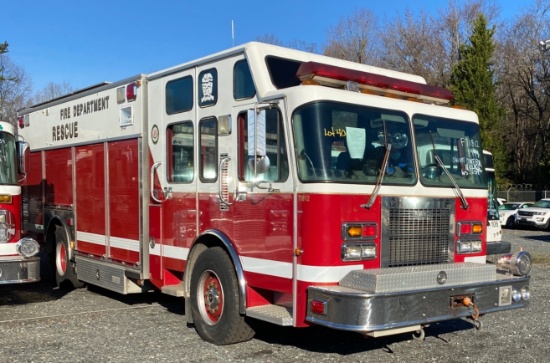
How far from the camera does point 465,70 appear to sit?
3334cm

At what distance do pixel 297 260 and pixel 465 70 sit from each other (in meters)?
30.9

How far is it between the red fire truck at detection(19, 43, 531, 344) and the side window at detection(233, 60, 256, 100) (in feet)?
0.05

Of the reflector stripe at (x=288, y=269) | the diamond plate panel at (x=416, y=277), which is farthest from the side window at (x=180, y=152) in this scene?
the diamond plate panel at (x=416, y=277)

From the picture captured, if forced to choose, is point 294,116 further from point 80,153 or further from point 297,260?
point 80,153

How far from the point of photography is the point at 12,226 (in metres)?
7.68

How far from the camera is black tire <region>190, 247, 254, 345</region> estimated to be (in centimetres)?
582

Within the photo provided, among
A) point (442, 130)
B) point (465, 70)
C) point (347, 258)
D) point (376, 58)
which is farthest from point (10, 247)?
point (376, 58)

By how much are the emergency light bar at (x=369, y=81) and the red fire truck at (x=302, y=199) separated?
14 millimetres

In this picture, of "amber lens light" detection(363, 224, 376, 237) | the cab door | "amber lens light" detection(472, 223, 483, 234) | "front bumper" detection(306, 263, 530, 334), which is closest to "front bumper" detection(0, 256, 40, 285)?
the cab door

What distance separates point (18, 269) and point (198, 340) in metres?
2.58

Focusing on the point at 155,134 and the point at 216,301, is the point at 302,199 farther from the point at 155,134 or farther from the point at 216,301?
the point at 155,134

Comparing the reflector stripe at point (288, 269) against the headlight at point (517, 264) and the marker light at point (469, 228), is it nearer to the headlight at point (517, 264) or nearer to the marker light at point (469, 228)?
the marker light at point (469, 228)

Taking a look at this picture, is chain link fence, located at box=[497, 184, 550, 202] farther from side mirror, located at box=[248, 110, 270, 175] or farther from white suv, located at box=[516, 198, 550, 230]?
side mirror, located at box=[248, 110, 270, 175]

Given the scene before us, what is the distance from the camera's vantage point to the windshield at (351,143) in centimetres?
512
